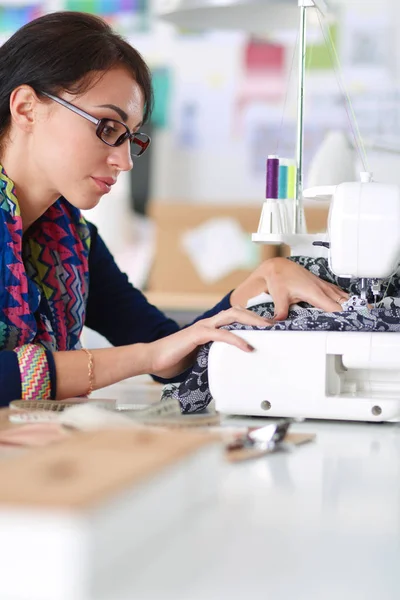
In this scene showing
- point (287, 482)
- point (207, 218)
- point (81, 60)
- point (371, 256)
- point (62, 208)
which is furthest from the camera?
point (207, 218)

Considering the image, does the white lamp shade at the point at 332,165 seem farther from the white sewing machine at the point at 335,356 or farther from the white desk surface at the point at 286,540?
the white desk surface at the point at 286,540

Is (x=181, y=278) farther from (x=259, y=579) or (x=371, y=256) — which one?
(x=259, y=579)

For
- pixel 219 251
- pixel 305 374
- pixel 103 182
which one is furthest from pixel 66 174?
pixel 219 251

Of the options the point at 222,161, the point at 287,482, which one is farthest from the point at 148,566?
the point at 222,161

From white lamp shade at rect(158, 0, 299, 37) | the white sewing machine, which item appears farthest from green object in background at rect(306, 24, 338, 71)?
the white sewing machine

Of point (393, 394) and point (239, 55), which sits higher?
point (239, 55)

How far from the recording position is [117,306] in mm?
2055

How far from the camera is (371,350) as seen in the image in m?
1.33

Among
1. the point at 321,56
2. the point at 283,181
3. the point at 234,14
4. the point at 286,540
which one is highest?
the point at 321,56

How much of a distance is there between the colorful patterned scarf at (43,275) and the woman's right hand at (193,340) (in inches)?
9.7

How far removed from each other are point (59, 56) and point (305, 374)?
0.71 meters

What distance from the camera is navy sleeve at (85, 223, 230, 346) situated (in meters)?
2.04

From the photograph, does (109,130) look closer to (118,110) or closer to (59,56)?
(118,110)

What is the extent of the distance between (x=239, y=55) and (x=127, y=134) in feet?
10.1
